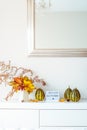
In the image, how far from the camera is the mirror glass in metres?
2.44

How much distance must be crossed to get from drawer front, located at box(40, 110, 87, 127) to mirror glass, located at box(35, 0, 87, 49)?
657mm

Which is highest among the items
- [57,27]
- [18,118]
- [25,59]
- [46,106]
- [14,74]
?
[57,27]

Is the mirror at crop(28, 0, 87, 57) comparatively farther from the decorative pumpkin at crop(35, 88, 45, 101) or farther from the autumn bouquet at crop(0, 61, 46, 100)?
the decorative pumpkin at crop(35, 88, 45, 101)

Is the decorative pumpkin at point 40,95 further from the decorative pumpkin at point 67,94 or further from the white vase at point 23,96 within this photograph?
the decorative pumpkin at point 67,94

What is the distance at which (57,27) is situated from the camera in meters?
2.45

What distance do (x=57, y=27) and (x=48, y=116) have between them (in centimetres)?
87

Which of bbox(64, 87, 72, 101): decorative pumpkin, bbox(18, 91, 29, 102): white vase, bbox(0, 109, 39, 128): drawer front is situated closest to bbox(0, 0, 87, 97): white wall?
bbox(64, 87, 72, 101): decorative pumpkin

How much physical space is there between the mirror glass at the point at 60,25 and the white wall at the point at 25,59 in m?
0.14

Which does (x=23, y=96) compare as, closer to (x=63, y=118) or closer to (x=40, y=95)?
(x=40, y=95)

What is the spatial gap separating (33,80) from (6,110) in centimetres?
44

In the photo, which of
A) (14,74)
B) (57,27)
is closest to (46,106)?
(14,74)

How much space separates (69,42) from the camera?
96.4 inches

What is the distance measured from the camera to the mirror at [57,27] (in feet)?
8.01

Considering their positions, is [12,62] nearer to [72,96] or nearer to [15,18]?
[15,18]
